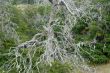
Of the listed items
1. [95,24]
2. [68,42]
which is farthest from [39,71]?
[95,24]

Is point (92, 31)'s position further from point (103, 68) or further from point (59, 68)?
point (59, 68)

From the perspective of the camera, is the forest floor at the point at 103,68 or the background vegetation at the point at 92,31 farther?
the background vegetation at the point at 92,31


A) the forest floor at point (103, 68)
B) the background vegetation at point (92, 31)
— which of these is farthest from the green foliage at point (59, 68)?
the forest floor at point (103, 68)

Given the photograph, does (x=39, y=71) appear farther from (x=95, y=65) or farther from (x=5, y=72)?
(x=95, y=65)

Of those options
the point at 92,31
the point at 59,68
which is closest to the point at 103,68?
the point at 92,31

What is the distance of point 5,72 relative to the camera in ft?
28.9

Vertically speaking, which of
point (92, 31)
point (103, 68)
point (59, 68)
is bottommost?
point (103, 68)

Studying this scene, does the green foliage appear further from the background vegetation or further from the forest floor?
the forest floor

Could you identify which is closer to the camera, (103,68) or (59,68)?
(59,68)

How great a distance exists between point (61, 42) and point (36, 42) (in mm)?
712

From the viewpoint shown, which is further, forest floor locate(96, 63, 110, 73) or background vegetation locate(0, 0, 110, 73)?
background vegetation locate(0, 0, 110, 73)

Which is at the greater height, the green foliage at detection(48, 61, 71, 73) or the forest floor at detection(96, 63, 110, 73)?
the green foliage at detection(48, 61, 71, 73)

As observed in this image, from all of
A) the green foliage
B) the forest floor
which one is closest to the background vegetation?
the forest floor

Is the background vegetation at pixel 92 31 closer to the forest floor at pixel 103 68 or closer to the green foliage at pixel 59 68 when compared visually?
the forest floor at pixel 103 68
